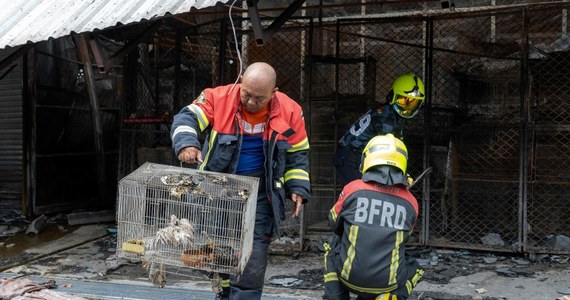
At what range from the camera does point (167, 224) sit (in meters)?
3.72

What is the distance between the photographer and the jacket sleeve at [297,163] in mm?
4340

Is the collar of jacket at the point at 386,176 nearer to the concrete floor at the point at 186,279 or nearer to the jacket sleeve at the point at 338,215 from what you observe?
the jacket sleeve at the point at 338,215

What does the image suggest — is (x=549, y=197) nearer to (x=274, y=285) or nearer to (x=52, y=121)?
(x=274, y=285)

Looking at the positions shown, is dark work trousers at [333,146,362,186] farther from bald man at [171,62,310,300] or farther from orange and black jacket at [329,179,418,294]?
orange and black jacket at [329,179,418,294]

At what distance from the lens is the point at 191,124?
4.05m

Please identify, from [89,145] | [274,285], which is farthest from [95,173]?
[274,285]

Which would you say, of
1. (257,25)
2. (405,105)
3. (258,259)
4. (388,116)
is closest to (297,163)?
(258,259)

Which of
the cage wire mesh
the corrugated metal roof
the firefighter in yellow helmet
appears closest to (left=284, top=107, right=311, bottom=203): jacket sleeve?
the firefighter in yellow helmet

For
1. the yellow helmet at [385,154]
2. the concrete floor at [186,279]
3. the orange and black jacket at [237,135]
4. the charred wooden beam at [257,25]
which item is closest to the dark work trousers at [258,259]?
the orange and black jacket at [237,135]

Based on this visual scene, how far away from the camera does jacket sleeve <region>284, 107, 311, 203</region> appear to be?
4.34 meters

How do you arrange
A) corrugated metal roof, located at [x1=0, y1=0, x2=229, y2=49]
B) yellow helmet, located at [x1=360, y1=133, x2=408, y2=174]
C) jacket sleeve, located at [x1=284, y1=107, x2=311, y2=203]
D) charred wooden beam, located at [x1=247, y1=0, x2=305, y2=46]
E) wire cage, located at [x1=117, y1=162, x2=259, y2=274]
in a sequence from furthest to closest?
corrugated metal roof, located at [x1=0, y1=0, x2=229, y2=49] < charred wooden beam, located at [x1=247, y1=0, x2=305, y2=46] < jacket sleeve, located at [x1=284, y1=107, x2=311, y2=203] < yellow helmet, located at [x1=360, y1=133, x2=408, y2=174] < wire cage, located at [x1=117, y1=162, x2=259, y2=274]

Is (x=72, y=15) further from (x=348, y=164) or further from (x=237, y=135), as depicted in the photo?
(x=348, y=164)

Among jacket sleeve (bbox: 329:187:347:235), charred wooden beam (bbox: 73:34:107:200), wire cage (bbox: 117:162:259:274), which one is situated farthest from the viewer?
charred wooden beam (bbox: 73:34:107:200)

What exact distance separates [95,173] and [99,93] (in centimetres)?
147
